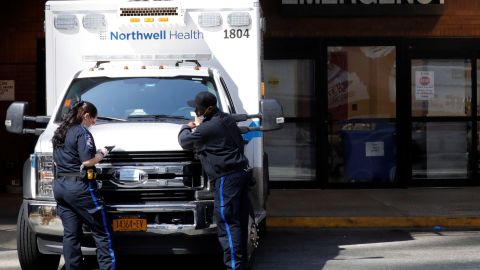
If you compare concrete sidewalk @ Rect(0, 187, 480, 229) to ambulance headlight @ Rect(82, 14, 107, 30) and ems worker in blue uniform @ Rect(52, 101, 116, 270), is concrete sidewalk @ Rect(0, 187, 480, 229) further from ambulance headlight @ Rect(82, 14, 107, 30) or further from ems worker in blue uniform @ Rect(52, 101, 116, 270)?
ems worker in blue uniform @ Rect(52, 101, 116, 270)

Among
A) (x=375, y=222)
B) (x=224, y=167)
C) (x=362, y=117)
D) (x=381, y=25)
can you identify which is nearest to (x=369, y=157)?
(x=362, y=117)

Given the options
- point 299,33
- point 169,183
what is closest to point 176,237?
point 169,183

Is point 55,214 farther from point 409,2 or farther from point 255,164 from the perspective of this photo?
point 409,2

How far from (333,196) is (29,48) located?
6105 mm

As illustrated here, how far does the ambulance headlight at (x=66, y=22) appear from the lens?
963 cm

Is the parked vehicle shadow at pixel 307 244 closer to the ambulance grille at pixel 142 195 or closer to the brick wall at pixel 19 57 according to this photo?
the ambulance grille at pixel 142 195

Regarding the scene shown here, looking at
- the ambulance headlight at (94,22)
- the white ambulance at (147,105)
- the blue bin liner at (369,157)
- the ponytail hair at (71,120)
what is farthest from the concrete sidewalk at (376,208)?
the ponytail hair at (71,120)

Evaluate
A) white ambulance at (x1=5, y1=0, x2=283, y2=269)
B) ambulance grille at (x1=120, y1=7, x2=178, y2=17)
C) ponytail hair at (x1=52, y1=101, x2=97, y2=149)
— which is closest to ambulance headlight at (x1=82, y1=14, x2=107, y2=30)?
white ambulance at (x1=5, y1=0, x2=283, y2=269)

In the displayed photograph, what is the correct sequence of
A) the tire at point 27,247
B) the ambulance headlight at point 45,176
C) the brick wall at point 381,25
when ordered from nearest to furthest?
the ambulance headlight at point 45,176 → the tire at point 27,247 → the brick wall at point 381,25

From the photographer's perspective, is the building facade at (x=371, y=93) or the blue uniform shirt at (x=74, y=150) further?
the building facade at (x=371, y=93)

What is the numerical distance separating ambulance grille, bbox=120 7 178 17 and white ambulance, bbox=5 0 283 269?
11 mm

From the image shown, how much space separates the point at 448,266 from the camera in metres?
8.91

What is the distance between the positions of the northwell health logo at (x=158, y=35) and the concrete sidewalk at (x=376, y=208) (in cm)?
348

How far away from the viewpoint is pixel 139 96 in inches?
350
